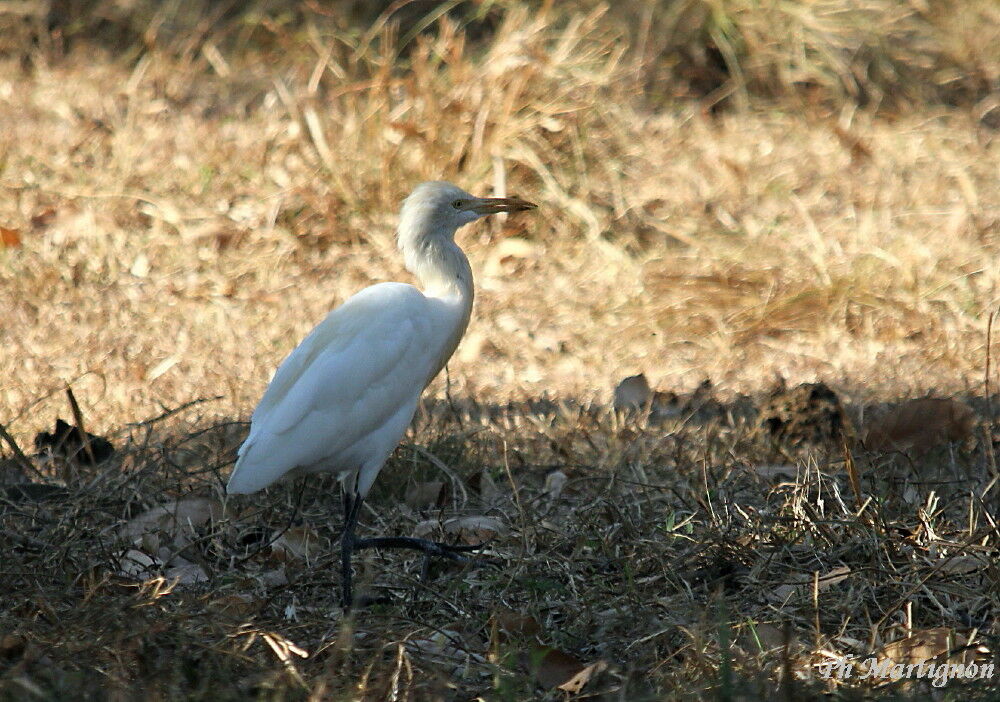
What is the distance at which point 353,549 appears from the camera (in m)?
3.01

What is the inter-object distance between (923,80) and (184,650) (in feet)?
19.7

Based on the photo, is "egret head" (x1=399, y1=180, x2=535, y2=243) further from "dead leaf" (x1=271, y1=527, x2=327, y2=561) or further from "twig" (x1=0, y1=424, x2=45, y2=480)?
"twig" (x1=0, y1=424, x2=45, y2=480)

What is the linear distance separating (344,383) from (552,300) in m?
2.05

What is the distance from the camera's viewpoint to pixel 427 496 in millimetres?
3385

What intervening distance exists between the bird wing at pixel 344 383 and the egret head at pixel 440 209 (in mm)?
227

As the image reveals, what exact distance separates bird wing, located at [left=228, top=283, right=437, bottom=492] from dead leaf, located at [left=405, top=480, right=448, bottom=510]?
0.91 ft

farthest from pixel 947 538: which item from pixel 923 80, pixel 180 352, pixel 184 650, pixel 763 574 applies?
pixel 923 80

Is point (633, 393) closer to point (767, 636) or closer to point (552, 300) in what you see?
point (552, 300)

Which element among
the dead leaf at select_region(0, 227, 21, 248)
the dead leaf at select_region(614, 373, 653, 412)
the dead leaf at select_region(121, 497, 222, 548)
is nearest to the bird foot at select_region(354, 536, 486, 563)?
the dead leaf at select_region(121, 497, 222, 548)

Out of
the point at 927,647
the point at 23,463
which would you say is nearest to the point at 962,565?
the point at 927,647

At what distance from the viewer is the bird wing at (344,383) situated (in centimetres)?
297

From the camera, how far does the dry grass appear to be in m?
2.53

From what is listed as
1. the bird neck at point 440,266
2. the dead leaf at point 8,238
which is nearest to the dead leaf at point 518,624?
the bird neck at point 440,266

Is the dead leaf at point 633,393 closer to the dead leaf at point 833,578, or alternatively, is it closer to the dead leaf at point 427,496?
the dead leaf at point 427,496
